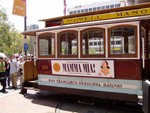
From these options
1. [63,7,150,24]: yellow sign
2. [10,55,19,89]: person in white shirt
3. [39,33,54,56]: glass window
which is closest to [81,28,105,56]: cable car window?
[63,7,150,24]: yellow sign

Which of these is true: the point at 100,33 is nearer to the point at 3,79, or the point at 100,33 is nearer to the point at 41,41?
the point at 41,41

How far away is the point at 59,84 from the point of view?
30.6 feet

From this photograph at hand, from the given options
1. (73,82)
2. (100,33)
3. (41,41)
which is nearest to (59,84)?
(73,82)

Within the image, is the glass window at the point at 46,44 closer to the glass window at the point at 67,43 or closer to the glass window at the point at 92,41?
the glass window at the point at 67,43

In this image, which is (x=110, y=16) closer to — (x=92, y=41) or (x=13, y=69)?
(x=92, y=41)

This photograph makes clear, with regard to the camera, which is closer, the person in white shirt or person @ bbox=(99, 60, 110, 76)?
person @ bbox=(99, 60, 110, 76)

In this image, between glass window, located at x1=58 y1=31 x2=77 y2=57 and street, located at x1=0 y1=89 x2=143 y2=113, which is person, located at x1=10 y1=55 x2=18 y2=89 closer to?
street, located at x1=0 y1=89 x2=143 y2=113

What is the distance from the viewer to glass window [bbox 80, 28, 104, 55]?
823 centimetres

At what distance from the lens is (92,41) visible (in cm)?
843

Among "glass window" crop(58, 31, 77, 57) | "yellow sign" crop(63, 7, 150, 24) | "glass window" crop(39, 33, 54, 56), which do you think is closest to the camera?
"yellow sign" crop(63, 7, 150, 24)

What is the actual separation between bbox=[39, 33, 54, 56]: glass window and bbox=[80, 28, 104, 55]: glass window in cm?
141

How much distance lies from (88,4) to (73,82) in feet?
252

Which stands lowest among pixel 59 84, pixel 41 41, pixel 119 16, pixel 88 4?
pixel 59 84

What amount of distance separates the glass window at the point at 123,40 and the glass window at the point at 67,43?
1.41 m
